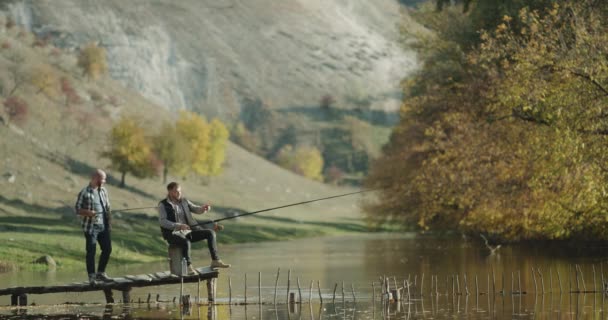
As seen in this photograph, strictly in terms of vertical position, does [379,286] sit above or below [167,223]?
below

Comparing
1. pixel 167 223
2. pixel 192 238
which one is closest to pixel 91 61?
pixel 192 238

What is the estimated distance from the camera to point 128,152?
399ft

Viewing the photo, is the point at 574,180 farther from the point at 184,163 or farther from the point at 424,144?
the point at 184,163

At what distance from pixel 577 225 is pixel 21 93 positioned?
100167 millimetres

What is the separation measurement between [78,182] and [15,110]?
A: 13.8 metres

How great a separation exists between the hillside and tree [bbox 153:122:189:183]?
3.07 m

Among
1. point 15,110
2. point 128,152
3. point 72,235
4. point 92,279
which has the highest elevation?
point 15,110

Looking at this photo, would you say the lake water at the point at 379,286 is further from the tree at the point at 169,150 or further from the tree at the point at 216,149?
→ the tree at the point at 216,149

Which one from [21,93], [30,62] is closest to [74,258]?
[21,93]

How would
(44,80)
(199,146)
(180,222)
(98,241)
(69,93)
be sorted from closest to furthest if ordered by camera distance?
(98,241) < (180,222) < (44,80) < (69,93) < (199,146)

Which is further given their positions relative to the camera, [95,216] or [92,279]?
[92,279]

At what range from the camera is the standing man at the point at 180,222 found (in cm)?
3366

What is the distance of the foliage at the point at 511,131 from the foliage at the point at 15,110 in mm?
53241

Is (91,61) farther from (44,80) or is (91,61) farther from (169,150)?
(169,150)
